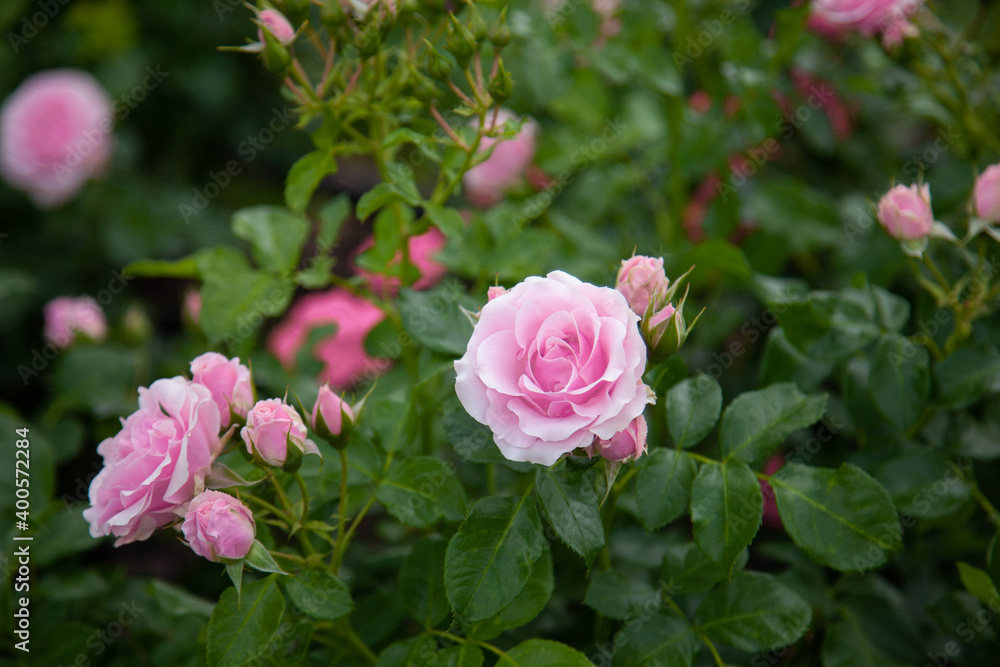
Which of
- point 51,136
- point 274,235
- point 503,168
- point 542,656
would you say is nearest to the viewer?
point 542,656

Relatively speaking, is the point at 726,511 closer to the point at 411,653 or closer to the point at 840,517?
the point at 840,517

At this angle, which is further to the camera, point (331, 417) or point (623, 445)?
point (331, 417)

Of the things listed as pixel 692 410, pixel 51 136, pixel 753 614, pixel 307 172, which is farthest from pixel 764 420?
pixel 51 136

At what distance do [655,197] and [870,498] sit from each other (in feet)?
3.60

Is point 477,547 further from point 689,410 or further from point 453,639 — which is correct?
point 689,410

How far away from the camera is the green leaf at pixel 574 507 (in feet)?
2.54

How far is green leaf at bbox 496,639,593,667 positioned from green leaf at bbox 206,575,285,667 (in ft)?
0.91

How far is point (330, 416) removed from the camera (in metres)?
0.85

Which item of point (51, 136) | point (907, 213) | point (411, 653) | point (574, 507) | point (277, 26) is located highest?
point (277, 26)

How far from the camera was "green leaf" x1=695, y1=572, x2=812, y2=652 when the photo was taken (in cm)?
91

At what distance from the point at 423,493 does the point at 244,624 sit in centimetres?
25

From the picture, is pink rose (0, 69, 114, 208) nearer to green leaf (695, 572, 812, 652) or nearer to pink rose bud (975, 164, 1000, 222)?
green leaf (695, 572, 812, 652)

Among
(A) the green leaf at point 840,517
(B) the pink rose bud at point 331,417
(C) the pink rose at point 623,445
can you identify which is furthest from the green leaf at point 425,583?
(A) the green leaf at point 840,517

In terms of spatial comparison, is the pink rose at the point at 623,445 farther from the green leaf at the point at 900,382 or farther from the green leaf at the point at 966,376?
the green leaf at the point at 966,376
